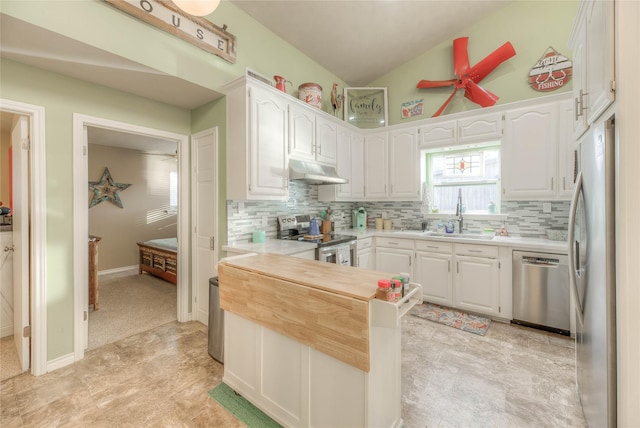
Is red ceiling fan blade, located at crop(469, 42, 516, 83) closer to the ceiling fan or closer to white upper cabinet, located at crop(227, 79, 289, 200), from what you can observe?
the ceiling fan

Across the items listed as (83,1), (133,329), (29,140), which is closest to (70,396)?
(133,329)

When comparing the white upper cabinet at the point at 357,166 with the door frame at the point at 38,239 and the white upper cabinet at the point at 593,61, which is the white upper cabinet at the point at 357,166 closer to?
the white upper cabinet at the point at 593,61

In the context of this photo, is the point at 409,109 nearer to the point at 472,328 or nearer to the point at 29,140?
the point at 472,328

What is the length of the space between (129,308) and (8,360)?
1.17 meters

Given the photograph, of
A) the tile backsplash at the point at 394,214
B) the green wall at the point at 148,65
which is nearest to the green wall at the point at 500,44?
the green wall at the point at 148,65

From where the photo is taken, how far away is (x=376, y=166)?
424cm

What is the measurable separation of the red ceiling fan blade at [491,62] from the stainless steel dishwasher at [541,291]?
241 centimetres

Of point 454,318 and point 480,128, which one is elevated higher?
point 480,128

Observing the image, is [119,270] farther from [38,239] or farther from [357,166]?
[357,166]

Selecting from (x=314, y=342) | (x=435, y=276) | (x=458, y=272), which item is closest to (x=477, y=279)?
(x=458, y=272)

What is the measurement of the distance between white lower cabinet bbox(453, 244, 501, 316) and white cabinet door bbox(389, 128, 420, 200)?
42.1 inches

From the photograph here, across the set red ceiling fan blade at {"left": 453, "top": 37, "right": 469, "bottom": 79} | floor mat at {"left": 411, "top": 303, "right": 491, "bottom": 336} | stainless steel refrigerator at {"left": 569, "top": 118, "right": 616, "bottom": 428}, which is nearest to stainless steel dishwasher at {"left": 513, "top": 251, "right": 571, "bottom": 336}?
floor mat at {"left": 411, "top": 303, "right": 491, "bottom": 336}

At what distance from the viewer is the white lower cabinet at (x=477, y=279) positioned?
3.00 m

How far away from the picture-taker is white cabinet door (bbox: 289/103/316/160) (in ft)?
9.99
